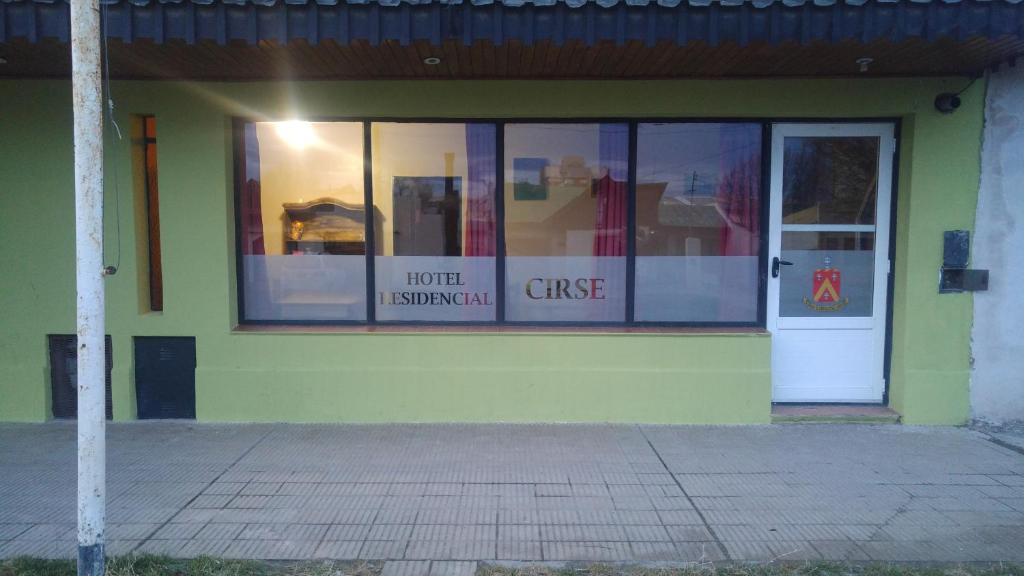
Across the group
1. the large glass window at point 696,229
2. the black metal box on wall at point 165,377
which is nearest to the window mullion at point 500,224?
the large glass window at point 696,229

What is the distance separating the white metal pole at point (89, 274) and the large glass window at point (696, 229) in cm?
449

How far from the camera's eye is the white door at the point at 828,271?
6555 mm

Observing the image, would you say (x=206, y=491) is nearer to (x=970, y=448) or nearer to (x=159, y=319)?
(x=159, y=319)

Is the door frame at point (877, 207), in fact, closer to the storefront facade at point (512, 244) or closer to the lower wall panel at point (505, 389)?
the storefront facade at point (512, 244)

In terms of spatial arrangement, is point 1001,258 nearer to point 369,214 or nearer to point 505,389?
point 505,389

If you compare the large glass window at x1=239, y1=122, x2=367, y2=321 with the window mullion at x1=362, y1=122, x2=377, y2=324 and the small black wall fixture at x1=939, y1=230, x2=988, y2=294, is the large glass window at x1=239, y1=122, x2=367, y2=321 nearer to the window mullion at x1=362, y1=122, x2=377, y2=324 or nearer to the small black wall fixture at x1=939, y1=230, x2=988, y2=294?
the window mullion at x1=362, y1=122, x2=377, y2=324

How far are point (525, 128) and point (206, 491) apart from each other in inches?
155

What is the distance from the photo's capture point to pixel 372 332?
21.0 ft

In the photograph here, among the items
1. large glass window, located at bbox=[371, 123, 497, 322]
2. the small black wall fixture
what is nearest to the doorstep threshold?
the small black wall fixture

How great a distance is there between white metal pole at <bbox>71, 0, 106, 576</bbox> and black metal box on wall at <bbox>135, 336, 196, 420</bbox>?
3.06 metres

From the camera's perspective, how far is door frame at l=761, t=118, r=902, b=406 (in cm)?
645

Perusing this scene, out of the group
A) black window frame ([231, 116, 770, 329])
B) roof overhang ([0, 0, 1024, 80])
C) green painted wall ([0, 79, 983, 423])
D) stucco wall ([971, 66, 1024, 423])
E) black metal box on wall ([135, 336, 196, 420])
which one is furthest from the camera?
black window frame ([231, 116, 770, 329])

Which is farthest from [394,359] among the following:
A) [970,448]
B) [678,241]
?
[970,448]

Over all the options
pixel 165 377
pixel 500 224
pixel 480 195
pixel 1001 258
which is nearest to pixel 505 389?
pixel 500 224
